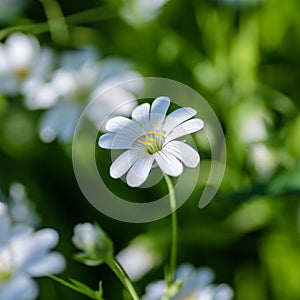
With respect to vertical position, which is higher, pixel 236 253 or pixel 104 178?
pixel 104 178

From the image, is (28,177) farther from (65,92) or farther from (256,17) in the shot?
(256,17)

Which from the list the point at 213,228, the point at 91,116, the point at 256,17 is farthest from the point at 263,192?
the point at 256,17

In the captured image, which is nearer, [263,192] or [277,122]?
[263,192]

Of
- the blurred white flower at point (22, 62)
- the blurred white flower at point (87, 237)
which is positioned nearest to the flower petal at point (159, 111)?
the blurred white flower at point (87, 237)

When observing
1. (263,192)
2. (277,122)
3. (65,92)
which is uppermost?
(65,92)

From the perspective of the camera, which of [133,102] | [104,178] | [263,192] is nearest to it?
[263,192]

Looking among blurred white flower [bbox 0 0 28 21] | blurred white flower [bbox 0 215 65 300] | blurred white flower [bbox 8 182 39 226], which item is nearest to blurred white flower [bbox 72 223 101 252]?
blurred white flower [bbox 0 215 65 300]

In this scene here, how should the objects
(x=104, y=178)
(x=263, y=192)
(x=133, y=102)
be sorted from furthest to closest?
(x=104, y=178), (x=133, y=102), (x=263, y=192)

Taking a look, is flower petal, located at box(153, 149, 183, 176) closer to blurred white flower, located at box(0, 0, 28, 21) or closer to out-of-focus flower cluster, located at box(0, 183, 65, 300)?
out-of-focus flower cluster, located at box(0, 183, 65, 300)
